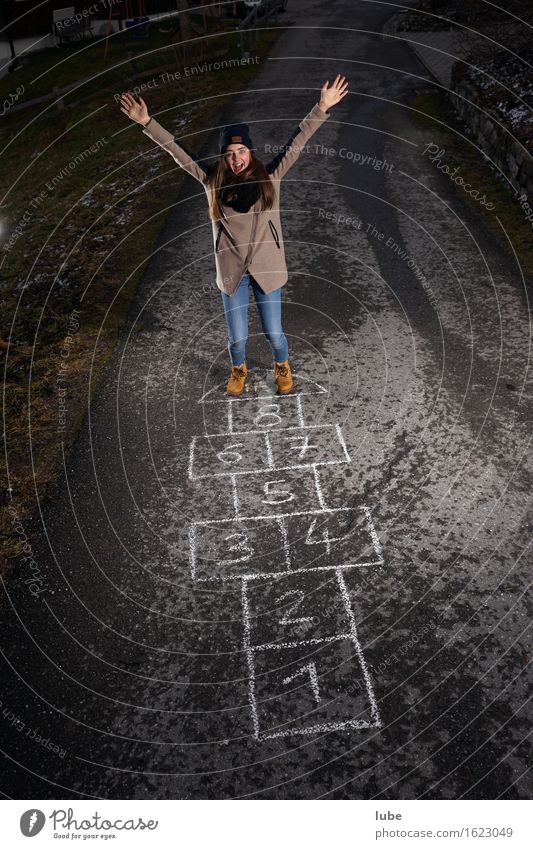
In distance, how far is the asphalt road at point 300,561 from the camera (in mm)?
3863

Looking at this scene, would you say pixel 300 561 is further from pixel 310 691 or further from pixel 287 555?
pixel 310 691

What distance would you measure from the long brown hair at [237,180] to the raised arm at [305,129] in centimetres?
17

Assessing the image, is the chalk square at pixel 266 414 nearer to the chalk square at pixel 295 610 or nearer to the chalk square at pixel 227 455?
the chalk square at pixel 227 455

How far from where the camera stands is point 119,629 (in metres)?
4.60

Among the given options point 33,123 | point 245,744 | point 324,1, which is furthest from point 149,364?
point 324,1

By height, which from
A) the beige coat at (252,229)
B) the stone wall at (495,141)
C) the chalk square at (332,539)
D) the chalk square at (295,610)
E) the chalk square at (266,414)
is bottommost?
the chalk square at (295,610)

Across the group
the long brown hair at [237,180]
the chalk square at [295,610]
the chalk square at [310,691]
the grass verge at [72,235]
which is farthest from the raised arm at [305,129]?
the chalk square at [310,691]

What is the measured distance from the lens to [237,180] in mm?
5598

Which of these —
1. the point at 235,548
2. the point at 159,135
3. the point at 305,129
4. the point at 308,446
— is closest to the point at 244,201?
the point at 305,129

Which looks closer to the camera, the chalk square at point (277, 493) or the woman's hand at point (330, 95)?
the chalk square at point (277, 493)

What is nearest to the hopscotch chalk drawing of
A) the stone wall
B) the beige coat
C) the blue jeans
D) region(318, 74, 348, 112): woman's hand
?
the blue jeans

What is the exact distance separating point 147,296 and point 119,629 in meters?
4.87

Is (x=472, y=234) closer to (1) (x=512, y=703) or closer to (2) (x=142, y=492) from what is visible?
(2) (x=142, y=492)

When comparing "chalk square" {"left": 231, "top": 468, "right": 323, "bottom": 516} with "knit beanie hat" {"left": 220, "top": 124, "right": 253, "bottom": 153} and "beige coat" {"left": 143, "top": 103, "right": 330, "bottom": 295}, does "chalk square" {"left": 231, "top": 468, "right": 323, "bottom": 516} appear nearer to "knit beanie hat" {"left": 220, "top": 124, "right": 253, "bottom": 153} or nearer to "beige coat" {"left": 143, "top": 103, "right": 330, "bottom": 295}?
"beige coat" {"left": 143, "top": 103, "right": 330, "bottom": 295}
